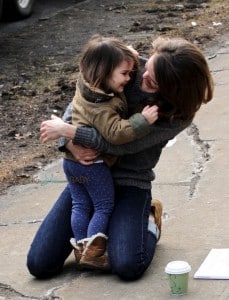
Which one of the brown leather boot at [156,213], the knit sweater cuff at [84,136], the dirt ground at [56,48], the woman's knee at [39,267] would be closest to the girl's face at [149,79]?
the knit sweater cuff at [84,136]

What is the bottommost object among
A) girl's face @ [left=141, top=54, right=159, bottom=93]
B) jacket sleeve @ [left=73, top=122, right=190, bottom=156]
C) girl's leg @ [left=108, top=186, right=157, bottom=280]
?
girl's leg @ [left=108, top=186, right=157, bottom=280]

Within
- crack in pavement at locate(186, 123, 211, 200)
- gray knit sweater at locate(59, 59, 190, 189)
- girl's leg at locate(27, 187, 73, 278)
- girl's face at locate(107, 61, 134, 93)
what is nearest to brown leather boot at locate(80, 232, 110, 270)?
girl's leg at locate(27, 187, 73, 278)

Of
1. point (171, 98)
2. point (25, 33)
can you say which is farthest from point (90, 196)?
point (25, 33)

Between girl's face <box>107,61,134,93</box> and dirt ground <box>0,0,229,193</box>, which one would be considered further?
dirt ground <box>0,0,229,193</box>

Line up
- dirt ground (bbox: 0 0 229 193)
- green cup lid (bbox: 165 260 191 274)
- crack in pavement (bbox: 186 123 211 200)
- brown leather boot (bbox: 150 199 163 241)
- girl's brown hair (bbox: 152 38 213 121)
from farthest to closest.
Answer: dirt ground (bbox: 0 0 229 193), crack in pavement (bbox: 186 123 211 200), brown leather boot (bbox: 150 199 163 241), girl's brown hair (bbox: 152 38 213 121), green cup lid (bbox: 165 260 191 274)

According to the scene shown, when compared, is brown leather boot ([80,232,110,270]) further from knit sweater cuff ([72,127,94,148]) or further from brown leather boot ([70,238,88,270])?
knit sweater cuff ([72,127,94,148])

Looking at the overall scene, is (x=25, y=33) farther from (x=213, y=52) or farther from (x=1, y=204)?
(x=1, y=204)

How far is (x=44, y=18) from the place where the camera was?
11.8 metres

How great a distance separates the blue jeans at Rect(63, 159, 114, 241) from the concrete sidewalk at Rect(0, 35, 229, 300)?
252 millimetres

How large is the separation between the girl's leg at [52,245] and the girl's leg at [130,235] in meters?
0.26

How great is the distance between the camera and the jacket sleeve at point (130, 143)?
429 centimetres

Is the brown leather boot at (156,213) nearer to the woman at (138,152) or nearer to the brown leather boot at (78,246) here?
the woman at (138,152)

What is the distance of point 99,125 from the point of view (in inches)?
168

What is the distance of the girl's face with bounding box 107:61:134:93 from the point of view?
4258 millimetres
